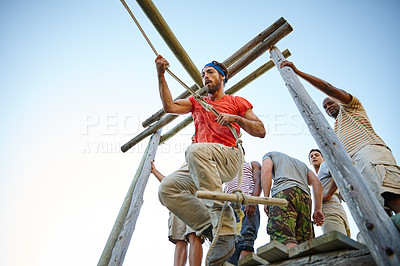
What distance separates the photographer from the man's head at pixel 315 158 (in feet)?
13.1

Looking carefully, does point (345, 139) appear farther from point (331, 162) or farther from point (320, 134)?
point (331, 162)

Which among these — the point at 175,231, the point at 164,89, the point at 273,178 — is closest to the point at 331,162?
the point at 273,178

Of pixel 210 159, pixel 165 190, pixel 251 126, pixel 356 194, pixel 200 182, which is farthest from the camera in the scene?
pixel 251 126

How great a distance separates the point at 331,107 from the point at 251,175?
122 cm

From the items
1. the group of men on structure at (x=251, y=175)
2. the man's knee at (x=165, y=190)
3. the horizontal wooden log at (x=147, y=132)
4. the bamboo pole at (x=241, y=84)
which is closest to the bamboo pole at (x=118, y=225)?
the group of men on structure at (x=251, y=175)

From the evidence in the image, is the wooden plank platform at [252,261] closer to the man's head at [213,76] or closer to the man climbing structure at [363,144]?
the man climbing structure at [363,144]

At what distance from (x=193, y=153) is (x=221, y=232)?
0.62m

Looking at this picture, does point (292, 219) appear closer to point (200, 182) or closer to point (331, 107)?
point (200, 182)

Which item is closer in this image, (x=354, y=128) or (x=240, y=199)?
(x=240, y=199)

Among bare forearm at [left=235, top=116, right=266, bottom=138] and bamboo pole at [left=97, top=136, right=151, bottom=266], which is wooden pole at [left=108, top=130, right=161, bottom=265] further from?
bare forearm at [left=235, top=116, right=266, bottom=138]

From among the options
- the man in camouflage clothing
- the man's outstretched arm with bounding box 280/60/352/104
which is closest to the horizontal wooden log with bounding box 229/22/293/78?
the man's outstretched arm with bounding box 280/60/352/104

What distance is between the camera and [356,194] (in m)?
1.77

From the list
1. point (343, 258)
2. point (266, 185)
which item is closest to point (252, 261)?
point (343, 258)

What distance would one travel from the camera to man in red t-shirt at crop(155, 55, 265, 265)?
204 centimetres
